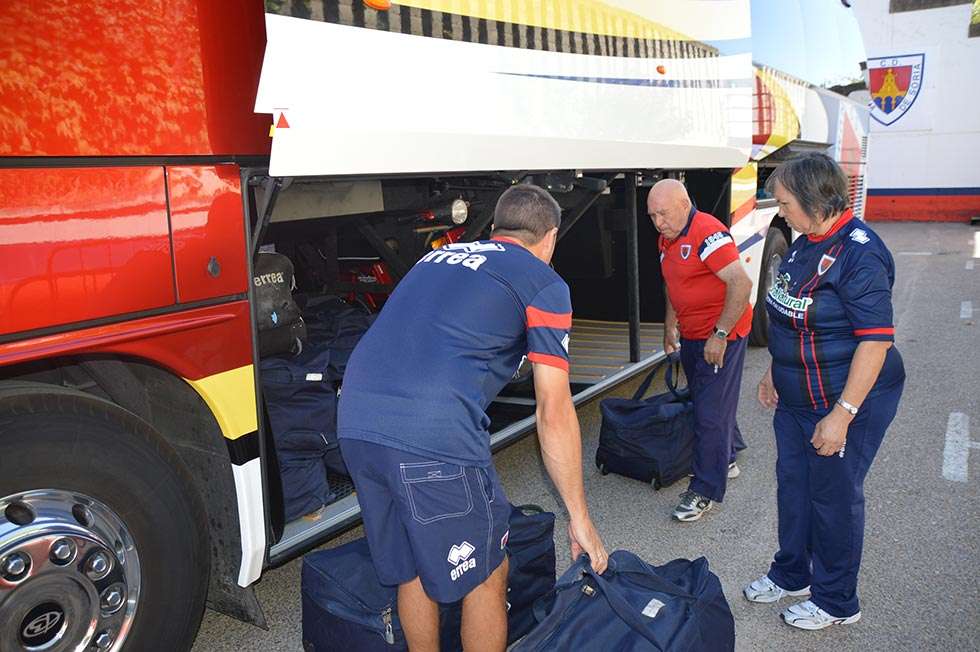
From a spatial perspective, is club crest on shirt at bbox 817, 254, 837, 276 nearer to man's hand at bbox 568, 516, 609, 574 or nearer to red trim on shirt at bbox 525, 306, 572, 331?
red trim on shirt at bbox 525, 306, 572, 331

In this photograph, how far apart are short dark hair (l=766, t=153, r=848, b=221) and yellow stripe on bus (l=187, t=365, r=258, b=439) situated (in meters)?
1.93

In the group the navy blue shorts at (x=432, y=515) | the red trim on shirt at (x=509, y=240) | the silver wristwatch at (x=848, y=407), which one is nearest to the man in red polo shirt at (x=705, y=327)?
the silver wristwatch at (x=848, y=407)

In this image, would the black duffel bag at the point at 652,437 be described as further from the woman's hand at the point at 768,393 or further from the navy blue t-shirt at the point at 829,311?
the navy blue t-shirt at the point at 829,311

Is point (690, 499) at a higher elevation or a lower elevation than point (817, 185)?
lower

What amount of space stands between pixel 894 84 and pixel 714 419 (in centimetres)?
1985

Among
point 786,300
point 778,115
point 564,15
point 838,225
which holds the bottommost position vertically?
point 786,300

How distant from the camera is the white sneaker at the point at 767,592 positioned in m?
3.28

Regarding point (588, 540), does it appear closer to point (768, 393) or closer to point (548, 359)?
point (548, 359)

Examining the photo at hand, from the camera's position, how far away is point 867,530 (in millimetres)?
3910

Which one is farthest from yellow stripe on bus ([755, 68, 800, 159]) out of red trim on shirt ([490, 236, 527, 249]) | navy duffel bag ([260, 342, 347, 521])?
red trim on shirt ([490, 236, 527, 249])

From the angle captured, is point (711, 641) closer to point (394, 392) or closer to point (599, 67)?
point (394, 392)

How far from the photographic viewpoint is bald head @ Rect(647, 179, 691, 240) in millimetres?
4059

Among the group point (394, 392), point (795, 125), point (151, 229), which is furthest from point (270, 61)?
point (795, 125)

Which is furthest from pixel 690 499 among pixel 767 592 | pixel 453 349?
pixel 453 349
